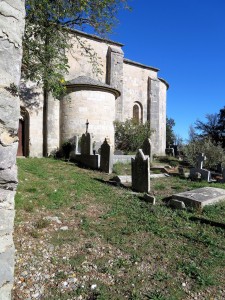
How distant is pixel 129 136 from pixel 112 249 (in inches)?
595

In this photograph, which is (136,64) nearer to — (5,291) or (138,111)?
(138,111)

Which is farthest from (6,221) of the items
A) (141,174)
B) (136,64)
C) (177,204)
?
(136,64)

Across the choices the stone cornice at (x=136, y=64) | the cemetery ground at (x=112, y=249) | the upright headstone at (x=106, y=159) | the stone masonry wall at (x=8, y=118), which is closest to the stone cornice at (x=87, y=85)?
the stone cornice at (x=136, y=64)

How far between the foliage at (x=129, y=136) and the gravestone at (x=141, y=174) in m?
10.4

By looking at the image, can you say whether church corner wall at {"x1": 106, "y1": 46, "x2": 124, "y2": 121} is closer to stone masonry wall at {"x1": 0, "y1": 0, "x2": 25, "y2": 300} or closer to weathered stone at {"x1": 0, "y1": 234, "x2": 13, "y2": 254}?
stone masonry wall at {"x1": 0, "y1": 0, "x2": 25, "y2": 300}

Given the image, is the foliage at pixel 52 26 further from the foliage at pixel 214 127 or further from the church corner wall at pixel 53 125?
the foliage at pixel 214 127

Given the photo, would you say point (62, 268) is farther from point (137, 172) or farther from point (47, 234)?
point (137, 172)

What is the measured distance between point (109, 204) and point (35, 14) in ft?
23.3

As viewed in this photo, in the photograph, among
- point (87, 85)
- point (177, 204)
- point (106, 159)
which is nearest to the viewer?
point (177, 204)

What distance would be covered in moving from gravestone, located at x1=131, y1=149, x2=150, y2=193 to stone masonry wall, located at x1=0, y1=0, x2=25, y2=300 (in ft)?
20.4

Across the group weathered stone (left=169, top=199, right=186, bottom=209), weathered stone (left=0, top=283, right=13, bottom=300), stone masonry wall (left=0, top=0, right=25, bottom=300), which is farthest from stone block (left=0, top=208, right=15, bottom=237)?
weathered stone (left=169, top=199, right=186, bottom=209)

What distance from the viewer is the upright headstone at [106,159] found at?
1150 cm

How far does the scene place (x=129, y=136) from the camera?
1936 centimetres

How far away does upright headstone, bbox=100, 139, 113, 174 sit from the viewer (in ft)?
37.7
